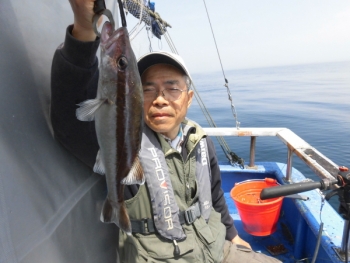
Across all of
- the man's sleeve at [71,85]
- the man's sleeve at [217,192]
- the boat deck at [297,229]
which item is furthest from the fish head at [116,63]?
the boat deck at [297,229]

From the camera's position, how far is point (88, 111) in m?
1.08

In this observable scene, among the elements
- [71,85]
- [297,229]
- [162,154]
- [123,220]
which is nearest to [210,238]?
[162,154]

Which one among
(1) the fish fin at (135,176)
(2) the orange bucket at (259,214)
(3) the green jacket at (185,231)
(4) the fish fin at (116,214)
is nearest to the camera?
(1) the fish fin at (135,176)

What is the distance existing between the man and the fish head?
0.89 feet

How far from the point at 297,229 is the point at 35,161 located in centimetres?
343

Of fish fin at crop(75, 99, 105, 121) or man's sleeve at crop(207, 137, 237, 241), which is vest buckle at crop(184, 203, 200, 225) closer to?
man's sleeve at crop(207, 137, 237, 241)

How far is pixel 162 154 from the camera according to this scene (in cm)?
206

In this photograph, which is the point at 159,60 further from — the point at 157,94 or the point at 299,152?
the point at 299,152

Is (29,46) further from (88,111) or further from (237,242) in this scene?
(237,242)

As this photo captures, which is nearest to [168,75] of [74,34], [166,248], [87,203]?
[74,34]

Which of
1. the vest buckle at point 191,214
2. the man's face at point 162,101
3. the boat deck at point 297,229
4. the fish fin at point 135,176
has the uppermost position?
the man's face at point 162,101

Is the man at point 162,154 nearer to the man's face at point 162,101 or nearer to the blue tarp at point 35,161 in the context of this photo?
the man's face at point 162,101

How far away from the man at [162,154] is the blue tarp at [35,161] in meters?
0.11

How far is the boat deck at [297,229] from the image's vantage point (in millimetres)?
2759
